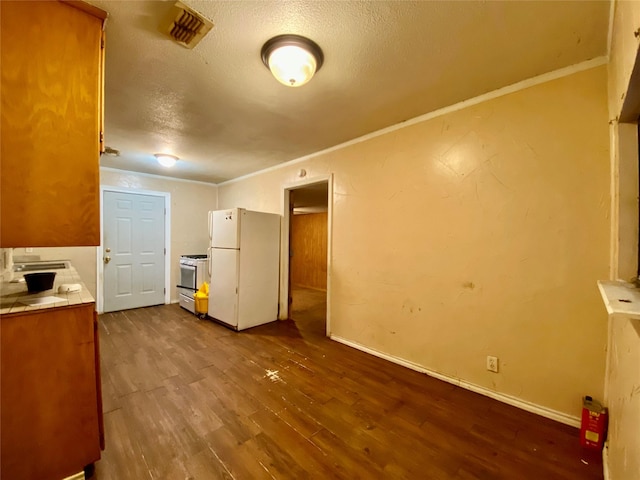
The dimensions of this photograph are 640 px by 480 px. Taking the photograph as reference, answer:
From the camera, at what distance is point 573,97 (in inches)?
67.1

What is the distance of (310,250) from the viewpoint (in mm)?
7242

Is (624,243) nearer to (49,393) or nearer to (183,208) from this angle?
(49,393)

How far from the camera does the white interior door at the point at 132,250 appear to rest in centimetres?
419

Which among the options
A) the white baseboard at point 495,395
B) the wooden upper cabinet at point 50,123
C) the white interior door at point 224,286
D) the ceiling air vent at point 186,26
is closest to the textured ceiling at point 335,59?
the ceiling air vent at point 186,26

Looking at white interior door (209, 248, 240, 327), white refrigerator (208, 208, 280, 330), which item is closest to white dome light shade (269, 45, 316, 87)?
white refrigerator (208, 208, 280, 330)

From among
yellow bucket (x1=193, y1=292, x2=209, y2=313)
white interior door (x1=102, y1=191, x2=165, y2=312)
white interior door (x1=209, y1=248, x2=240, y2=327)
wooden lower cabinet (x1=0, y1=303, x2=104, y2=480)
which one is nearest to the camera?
wooden lower cabinet (x1=0, y1=303, x2=104, y2=480)

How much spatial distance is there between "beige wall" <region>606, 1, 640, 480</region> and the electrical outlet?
58 centimetres

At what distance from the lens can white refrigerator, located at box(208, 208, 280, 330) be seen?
3.45 metres

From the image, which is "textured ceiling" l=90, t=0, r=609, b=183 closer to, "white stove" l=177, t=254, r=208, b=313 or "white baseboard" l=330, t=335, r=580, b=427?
"white stove" l=177, t=254, r=208, b=313

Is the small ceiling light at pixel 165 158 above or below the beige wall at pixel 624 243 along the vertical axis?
above

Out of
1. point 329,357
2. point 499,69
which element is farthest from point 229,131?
point 329,357

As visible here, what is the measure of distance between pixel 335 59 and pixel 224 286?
9.85ft

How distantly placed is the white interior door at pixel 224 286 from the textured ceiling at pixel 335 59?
1.62 m

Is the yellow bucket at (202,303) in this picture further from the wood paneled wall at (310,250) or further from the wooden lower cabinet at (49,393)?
the wood paneled wall at (310,250)
